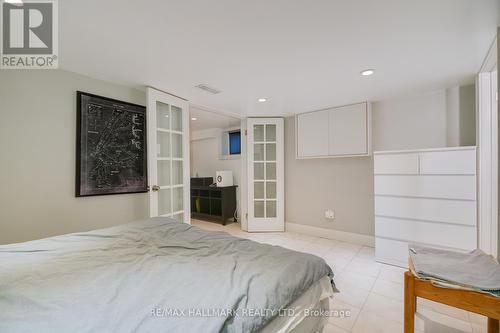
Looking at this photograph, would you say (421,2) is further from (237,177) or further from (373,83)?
(237,177)

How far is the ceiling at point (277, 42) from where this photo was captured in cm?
133

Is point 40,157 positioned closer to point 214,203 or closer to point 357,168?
point 214,203

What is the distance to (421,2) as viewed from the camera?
1.29 meters

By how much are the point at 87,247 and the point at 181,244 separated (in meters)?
0.59

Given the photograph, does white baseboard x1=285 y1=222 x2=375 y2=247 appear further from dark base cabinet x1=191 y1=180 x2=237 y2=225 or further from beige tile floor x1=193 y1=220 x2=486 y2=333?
dark base cabinet x1=191 y1=180 x2=237 y2=225

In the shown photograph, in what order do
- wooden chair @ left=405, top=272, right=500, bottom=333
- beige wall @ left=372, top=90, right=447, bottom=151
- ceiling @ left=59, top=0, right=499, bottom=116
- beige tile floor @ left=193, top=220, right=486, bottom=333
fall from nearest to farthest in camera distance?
wooden chair @ left=405, top=272, right=500, bottom=333 → ceiling @ left=59, top=0, right=499, bottom=116 → beige tile floor @ left=193, top=220, right=486, bottom=333 → beige wall @ left=372, top=90, right=447, bottom=151

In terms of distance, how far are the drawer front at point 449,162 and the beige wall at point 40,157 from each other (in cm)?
367

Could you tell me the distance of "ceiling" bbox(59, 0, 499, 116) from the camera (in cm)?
133

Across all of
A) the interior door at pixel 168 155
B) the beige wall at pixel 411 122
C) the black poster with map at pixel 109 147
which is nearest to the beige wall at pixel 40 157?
the black poster with map at pixel 109 147

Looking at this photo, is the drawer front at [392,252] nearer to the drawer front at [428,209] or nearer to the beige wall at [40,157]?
the drawer front at [428,209]

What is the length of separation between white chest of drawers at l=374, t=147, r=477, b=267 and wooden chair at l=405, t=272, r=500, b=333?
1123 millimetres

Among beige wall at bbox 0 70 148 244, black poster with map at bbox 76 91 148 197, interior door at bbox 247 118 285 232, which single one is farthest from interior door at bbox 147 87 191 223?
interior door at bbox 247 118 285 232

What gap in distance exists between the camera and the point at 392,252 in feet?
8.67

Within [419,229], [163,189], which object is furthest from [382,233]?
[163,189]
